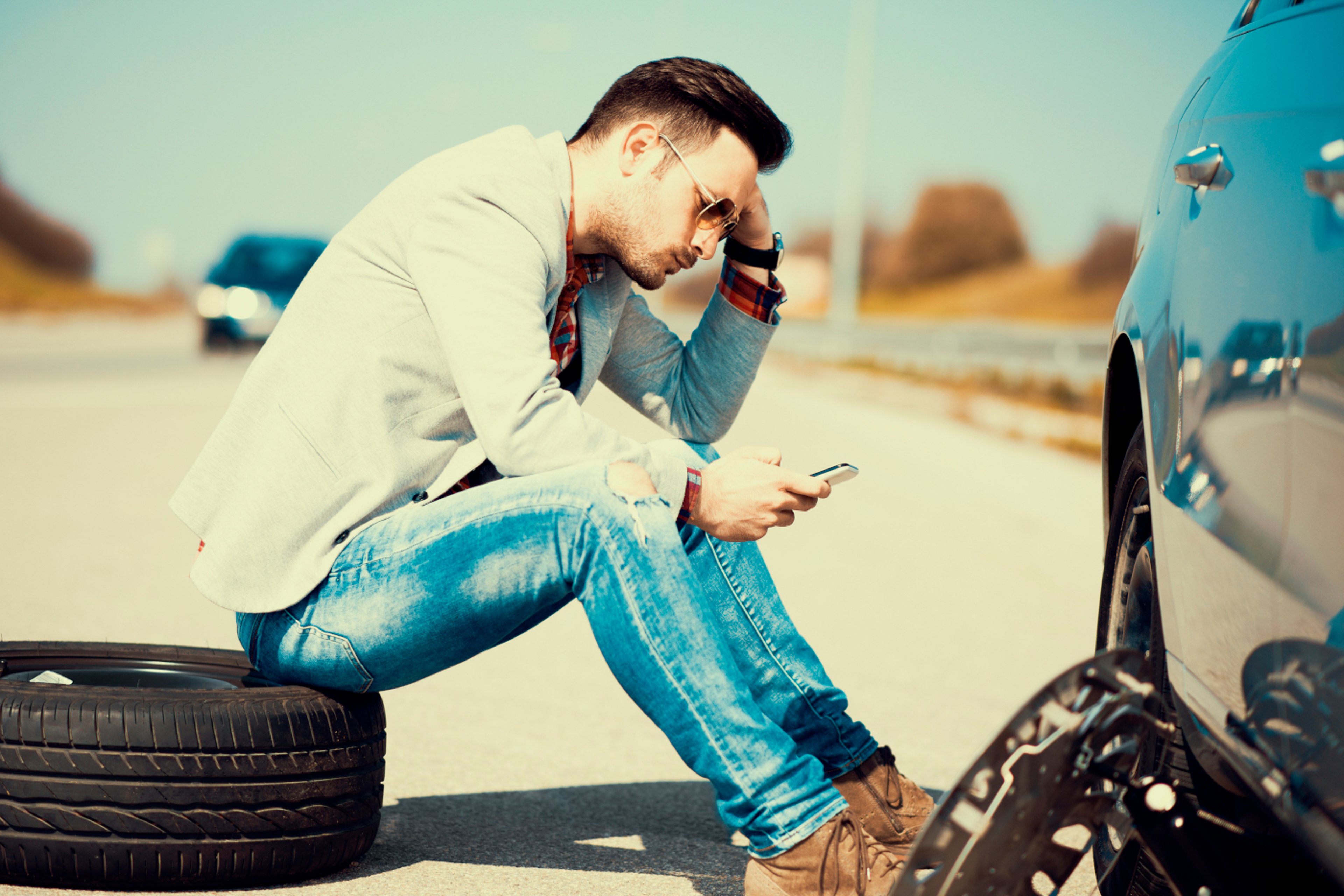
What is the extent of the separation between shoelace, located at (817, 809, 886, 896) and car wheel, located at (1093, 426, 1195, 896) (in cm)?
37

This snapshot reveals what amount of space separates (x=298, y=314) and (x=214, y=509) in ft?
1.25

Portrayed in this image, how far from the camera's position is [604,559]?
2.16 m

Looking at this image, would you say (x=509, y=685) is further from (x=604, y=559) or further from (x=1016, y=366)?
(x=1016, y=366)

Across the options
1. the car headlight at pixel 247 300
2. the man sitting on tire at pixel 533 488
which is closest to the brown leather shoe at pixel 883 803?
the man sitting on tire at pixel 533 488

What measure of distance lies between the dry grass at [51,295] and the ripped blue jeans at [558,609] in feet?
→ 181

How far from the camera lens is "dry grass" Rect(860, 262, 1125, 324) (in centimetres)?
6644

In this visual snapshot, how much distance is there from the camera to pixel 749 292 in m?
3.10

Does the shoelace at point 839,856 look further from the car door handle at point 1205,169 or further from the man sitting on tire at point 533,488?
the car door handle at point 1205,169

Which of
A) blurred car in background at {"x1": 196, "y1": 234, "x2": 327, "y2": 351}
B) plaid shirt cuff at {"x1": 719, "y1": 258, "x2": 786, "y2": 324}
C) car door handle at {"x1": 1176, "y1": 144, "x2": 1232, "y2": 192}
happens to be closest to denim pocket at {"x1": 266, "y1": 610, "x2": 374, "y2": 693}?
plaid shirt cuff at {"x1": 719, "y1": 258, "x2": 786, "y2": 324}

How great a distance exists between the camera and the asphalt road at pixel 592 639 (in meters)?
2.88

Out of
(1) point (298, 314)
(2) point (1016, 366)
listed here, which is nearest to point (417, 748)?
(1) point (298, 314)

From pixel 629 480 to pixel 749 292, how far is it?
3.30ft

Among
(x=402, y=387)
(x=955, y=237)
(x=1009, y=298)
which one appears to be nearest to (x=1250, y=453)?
(x=402, y=387)

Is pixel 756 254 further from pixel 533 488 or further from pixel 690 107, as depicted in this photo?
pixel 533 488
